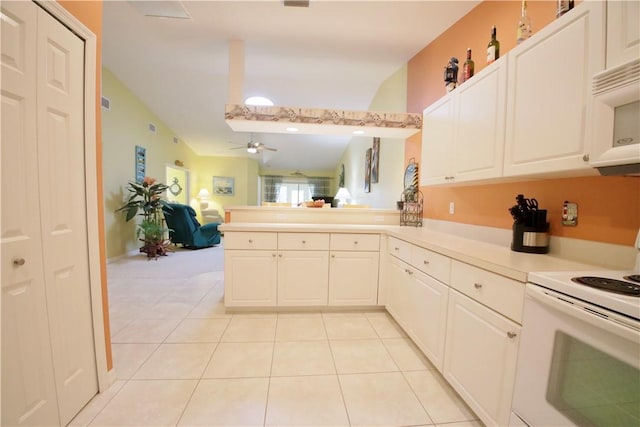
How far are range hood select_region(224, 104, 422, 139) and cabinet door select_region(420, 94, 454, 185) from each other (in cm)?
47

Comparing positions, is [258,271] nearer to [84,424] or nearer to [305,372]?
[305,372]

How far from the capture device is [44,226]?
3.78ft

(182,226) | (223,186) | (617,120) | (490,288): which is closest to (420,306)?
(490,288)

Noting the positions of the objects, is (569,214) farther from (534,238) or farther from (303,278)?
(303,278)

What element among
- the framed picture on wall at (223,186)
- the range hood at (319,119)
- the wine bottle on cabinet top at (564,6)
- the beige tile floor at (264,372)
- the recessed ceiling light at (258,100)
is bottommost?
the beige tile floor at (264,372)

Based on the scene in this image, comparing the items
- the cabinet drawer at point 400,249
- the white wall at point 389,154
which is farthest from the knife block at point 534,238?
the white wall at point 389,154

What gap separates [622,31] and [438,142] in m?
1.23

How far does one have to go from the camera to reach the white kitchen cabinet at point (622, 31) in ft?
3.09

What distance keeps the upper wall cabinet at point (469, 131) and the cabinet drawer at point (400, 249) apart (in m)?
0.59

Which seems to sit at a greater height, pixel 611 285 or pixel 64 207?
pixel 64 207

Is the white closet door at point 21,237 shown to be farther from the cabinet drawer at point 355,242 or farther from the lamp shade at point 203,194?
the lamp shade at point 203,194

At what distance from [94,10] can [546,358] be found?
2.66m

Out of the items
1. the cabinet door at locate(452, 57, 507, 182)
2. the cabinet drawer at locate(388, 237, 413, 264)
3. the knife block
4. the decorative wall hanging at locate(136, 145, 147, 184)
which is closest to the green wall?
the decorative wall hanging at locate(136, 145, 147, 184)

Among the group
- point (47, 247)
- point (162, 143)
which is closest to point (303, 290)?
point (47, 247)
